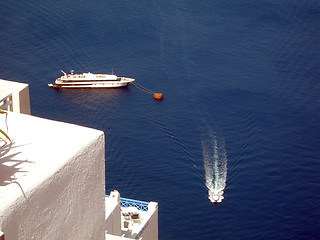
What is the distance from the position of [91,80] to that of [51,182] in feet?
135

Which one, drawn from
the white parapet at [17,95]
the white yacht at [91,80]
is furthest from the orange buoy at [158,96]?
the white parapet at [17,95]

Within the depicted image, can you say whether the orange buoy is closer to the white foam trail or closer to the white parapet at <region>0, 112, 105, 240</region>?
the white foam trail

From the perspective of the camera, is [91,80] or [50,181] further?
[91,80]

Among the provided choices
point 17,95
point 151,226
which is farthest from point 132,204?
point 17,95

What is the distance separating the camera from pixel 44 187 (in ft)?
18.3

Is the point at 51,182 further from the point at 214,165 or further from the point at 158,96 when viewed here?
the point at 158,96

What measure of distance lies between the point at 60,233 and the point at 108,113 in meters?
37.5

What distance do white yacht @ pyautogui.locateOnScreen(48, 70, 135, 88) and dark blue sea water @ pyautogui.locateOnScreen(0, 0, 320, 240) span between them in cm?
75

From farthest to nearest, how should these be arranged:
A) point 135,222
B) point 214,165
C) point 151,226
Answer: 1. point 214,165
2. point 151,226
3. point 135,222

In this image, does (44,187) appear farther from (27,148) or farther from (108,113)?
(108,113)

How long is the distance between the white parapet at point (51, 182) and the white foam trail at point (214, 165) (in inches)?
1149

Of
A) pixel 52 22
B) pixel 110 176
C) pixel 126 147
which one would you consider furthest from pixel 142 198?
pixel 52 22

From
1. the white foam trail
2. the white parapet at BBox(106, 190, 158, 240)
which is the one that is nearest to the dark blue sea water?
the white foam trail

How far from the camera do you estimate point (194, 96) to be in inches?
1738
